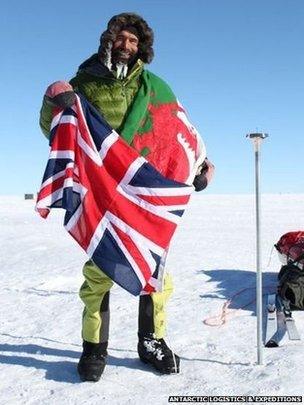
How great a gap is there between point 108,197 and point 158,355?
1.04 metres

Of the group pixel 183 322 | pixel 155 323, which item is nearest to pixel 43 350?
pixel 155 323

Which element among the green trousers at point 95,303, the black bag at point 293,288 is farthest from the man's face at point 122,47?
the black bag at point 293,288

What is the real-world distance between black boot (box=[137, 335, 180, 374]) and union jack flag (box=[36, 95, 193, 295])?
0.44 metres

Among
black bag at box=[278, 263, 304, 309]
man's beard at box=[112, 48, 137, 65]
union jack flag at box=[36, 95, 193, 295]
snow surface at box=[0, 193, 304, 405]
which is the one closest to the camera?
snow surface at box=[0, 193, 304, 405]

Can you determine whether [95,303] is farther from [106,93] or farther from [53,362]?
[106,93]

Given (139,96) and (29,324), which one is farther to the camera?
(29,324)

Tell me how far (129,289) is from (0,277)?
12.9 feet

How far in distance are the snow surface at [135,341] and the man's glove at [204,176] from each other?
114 cm

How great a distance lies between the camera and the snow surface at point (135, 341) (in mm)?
2883

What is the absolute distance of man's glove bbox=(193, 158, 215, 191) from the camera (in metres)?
3.42

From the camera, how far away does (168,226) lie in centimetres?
310

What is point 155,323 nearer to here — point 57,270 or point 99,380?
point 99,380

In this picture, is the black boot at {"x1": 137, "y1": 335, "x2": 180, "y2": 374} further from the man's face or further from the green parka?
the man's face

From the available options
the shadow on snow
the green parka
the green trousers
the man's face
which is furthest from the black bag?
the man's face
